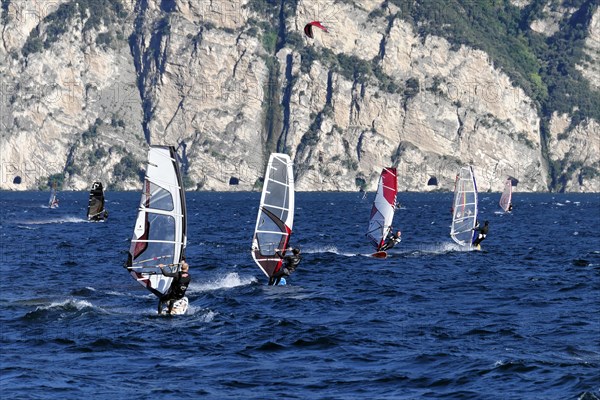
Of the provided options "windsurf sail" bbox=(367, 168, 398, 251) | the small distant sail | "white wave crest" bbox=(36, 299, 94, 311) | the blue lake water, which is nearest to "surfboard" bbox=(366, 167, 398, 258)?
"windsurf sail" bbox=(367, 168, 398, 251)

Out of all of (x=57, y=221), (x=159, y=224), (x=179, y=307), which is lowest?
(x=57, y=221)

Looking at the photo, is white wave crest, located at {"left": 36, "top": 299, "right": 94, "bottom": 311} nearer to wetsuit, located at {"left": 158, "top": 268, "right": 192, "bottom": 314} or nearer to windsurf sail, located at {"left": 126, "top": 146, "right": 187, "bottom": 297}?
windsurf sail, located at {"left": 126, "top": 146, "right": 187, "bottom": 297}

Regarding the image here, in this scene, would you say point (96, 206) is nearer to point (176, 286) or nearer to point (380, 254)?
point (380, 254)

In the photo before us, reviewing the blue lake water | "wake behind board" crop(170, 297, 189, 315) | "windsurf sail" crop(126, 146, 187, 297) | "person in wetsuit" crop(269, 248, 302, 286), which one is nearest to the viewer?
the blue lake water

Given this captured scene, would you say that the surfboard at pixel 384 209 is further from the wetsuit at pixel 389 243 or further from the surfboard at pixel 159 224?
the surfboard at pixel 159 224

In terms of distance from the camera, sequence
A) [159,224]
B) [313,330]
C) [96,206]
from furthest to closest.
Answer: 1. [96,206]
2. [159,224]
3. [313,330]

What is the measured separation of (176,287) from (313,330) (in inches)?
182

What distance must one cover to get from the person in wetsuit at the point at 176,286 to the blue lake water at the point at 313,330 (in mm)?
694

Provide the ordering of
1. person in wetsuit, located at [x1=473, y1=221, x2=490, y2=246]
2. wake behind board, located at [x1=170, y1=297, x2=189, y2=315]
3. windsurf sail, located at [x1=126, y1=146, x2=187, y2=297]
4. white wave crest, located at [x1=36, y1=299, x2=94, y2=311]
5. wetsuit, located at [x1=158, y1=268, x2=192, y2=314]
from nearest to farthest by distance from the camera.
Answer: wetsuit, located at [x1=158, y1=268, x2=192, y2=314] → windsurf sail, located at [x1=126, y1=146, x2=187, y2=297] → wake behind board, located at [x1=170, y1=297, x2=189, y2=315] → white wave crest, located at [x1=36, y1=299, x2=94, y2=311] → person in wetsuit, located at [x1=473, y1=221, x2=490, y2=246]

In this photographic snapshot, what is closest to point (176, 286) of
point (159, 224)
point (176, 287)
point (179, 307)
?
point (176, 287)

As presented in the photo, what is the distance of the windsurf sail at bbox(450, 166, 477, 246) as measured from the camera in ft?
201

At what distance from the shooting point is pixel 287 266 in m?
42.2

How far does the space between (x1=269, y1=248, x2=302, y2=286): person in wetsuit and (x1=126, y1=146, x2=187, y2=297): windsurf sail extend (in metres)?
8.68

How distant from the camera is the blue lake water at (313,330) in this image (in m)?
24.3
